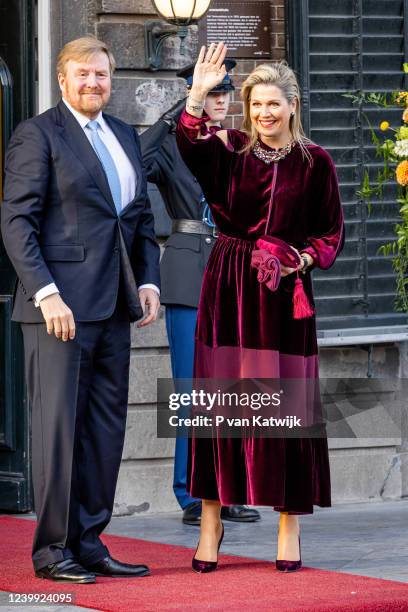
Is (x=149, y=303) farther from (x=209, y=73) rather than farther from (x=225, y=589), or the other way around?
(x=225, y=589)

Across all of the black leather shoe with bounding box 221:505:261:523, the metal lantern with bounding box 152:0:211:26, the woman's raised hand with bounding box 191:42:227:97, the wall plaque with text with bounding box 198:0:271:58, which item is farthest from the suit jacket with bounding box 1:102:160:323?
the wall plaque with text with bounding box 198:0:271:58

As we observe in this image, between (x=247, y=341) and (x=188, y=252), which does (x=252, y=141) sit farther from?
(x=188, y=252)

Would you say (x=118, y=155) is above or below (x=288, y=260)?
above

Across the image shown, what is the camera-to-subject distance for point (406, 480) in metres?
7.93

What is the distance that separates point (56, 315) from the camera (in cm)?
514

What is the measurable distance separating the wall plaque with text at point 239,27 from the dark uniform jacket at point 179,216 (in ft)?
2.96

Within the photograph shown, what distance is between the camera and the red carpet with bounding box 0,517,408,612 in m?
4.86

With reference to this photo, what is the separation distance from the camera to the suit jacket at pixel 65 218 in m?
5.23

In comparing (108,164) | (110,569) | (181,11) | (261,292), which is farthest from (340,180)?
(110,569)

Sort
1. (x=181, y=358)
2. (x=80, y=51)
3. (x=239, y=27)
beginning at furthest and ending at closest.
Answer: (x=239, y=27) → (x=181, y=358) → (x=80, y=51)

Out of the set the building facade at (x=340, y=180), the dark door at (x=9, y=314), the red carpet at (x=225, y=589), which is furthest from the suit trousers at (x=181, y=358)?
the red carpet at (x=225, y=589)

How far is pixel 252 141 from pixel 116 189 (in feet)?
1.80

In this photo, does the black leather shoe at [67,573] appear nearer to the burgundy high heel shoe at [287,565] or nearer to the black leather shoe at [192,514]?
the burgundy high heel shoe at [287,565]

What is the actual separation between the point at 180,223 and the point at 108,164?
4.72ft
